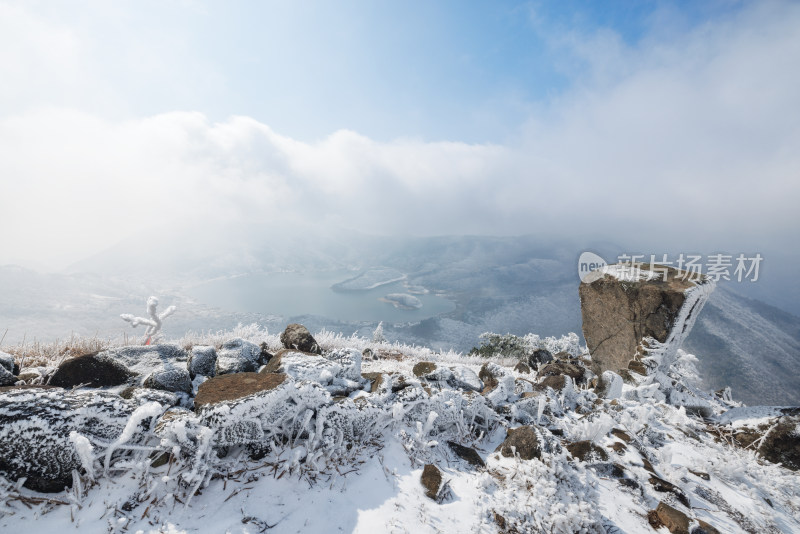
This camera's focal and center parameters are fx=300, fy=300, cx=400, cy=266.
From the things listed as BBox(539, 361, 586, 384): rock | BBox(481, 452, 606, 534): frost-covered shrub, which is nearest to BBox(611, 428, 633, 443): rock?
BBox(481, 452, 606, 534): frost-covered shrub

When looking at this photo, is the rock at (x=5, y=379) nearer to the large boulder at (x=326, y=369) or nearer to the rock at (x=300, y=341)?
the large boulder at (x=326, y=369)

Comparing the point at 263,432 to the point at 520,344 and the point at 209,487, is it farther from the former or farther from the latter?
the point at 520,344

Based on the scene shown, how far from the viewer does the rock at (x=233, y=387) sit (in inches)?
112

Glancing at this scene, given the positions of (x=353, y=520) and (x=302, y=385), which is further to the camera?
(x=302, y=385)

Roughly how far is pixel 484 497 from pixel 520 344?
18.8 m

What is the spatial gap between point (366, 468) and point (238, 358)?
3.09 m

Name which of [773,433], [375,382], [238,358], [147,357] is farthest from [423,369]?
[773,433]

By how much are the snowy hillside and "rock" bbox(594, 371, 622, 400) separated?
5.21 feet

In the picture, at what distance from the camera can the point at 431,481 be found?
2617mm

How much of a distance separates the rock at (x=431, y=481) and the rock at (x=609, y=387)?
15.9 feet

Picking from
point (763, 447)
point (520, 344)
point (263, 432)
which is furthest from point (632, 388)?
point (520, 344)

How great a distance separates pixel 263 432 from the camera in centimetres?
270

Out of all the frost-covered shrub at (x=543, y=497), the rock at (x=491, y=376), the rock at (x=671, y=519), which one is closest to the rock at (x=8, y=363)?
the frost-covered shrub at (x=543, y=497)

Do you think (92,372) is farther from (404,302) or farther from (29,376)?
(404,302)
